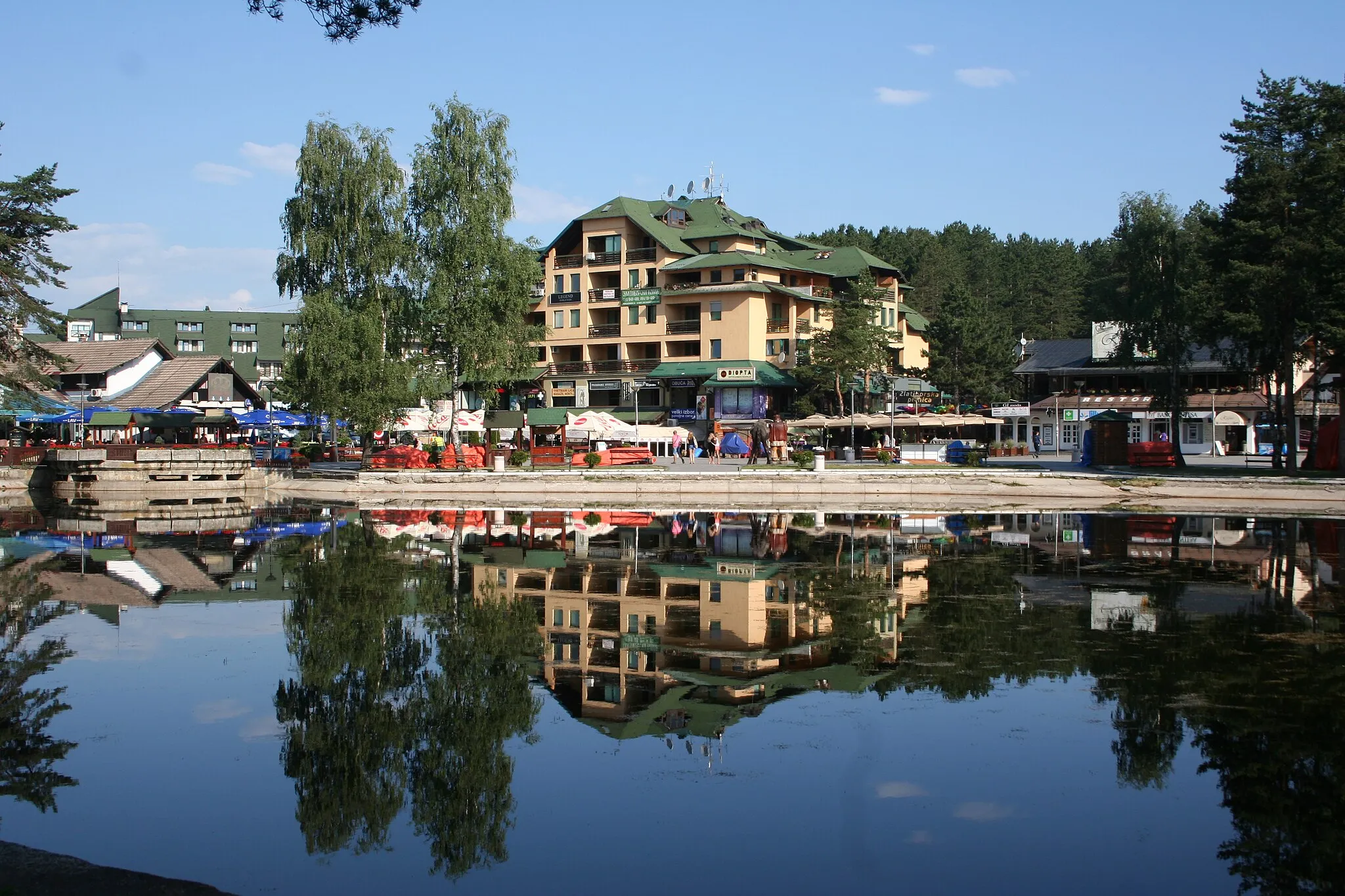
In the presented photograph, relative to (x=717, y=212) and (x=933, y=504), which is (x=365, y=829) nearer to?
(x=933, y=504)

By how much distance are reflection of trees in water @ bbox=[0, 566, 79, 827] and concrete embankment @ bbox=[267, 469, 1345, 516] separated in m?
25.9

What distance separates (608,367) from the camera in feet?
264

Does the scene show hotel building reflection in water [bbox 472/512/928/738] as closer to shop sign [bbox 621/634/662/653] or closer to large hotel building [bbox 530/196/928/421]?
shop sign [bbox 621/634/662/653]

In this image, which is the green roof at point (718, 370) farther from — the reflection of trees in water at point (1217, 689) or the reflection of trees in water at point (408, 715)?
the reflection of trees in water at point (408, 715)

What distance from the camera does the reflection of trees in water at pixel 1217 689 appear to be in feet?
30.3

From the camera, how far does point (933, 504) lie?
4297 centimetres

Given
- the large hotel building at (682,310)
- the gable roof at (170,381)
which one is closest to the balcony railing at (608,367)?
the large hotel building at (682,310)

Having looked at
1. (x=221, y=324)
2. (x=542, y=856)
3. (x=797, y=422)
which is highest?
(x=221, y=324)

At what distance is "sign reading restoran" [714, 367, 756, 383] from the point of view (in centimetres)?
7369

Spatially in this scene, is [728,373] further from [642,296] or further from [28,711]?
[28,711]

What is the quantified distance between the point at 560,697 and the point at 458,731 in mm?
1875

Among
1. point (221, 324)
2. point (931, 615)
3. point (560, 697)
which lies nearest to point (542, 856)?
point (560, 697)

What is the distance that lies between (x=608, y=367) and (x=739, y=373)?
1118 centimetres

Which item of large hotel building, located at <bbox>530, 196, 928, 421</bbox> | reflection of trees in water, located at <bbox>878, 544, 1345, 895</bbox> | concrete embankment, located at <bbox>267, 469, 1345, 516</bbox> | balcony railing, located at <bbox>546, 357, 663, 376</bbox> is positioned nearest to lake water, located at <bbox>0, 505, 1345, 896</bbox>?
reflection of trees in water, located at <bbox>878, 544, 1345, 895</bbox>
